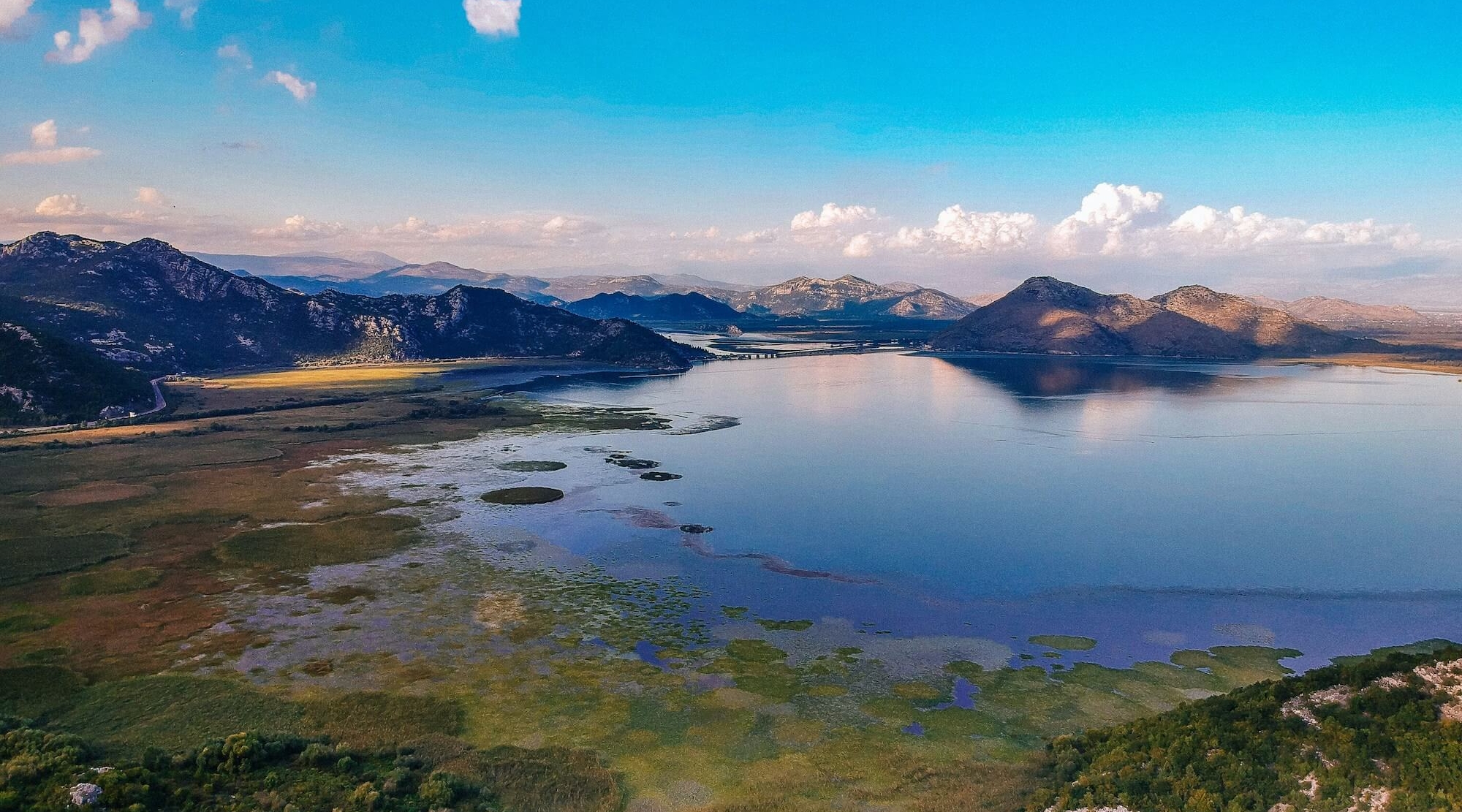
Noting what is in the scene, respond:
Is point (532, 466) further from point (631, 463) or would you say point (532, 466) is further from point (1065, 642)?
point (1065, 642)

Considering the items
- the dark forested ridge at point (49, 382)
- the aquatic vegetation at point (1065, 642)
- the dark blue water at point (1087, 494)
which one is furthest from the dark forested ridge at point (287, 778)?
the dark forested ridge at point (49, 382)

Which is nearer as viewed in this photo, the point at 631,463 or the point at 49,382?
the point at 631,463

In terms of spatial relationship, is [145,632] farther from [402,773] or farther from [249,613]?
[402,773]

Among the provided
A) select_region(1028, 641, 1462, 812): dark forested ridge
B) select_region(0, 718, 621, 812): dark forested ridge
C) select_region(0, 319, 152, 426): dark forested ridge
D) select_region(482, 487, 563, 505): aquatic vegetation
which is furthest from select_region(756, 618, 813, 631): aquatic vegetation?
select_region(0, 319, 152, 426): dark forested ridge

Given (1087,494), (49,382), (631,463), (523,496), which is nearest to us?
(523,496)

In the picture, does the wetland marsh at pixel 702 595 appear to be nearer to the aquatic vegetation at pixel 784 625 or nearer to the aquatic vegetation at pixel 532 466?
the aquatic vegetation at pixel 784 625

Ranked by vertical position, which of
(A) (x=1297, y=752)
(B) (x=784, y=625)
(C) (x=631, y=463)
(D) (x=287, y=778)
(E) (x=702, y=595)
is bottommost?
(B) (x=784, y=625)

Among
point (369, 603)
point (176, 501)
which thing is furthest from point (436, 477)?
point (369, 603)

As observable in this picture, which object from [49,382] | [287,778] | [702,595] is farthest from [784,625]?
[49,382]
